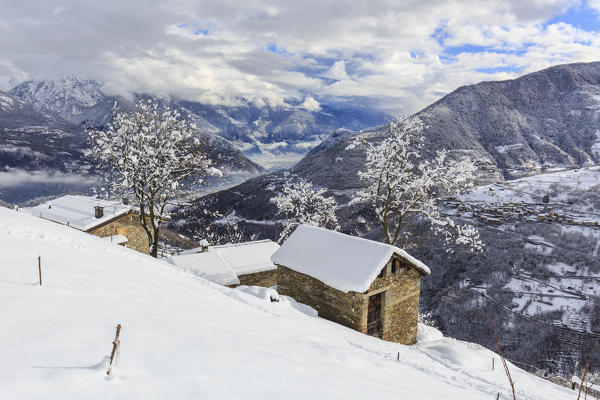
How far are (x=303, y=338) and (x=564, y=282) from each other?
69950 mm

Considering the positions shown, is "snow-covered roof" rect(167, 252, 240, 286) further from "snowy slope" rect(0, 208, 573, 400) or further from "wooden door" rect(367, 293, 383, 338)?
"snowy slope" rect(0, 208, 573, 400)

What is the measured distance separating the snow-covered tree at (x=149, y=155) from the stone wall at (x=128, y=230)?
13.3 m

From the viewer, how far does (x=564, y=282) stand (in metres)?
59.5

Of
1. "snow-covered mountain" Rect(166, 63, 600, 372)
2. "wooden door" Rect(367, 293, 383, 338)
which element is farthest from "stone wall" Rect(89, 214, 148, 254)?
"wooden door" Rect(367, 293, 383, 338)

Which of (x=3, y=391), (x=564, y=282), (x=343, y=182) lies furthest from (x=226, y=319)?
(x=343, y=182)

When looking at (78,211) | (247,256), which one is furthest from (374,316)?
(78,211)

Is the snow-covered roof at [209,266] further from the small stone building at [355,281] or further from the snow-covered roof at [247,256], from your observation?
the small stone building at [355,281]

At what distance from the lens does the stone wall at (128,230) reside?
3369 centimetres

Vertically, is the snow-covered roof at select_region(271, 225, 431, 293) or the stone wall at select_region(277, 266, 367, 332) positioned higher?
the snow-covered roof at select_region(271, 225, 431, 293)

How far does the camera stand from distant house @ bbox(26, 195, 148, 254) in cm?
3306

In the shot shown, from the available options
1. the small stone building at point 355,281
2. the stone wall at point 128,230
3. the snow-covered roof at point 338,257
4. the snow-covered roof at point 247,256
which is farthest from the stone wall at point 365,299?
the stone wall at point 128,230

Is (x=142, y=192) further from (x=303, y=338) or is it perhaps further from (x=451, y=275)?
(x=451, y=275)

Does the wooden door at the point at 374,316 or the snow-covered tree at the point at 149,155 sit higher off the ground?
the snow-covered tree at the point at 149,155

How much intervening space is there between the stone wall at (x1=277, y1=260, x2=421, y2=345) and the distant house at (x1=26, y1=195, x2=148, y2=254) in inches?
800
